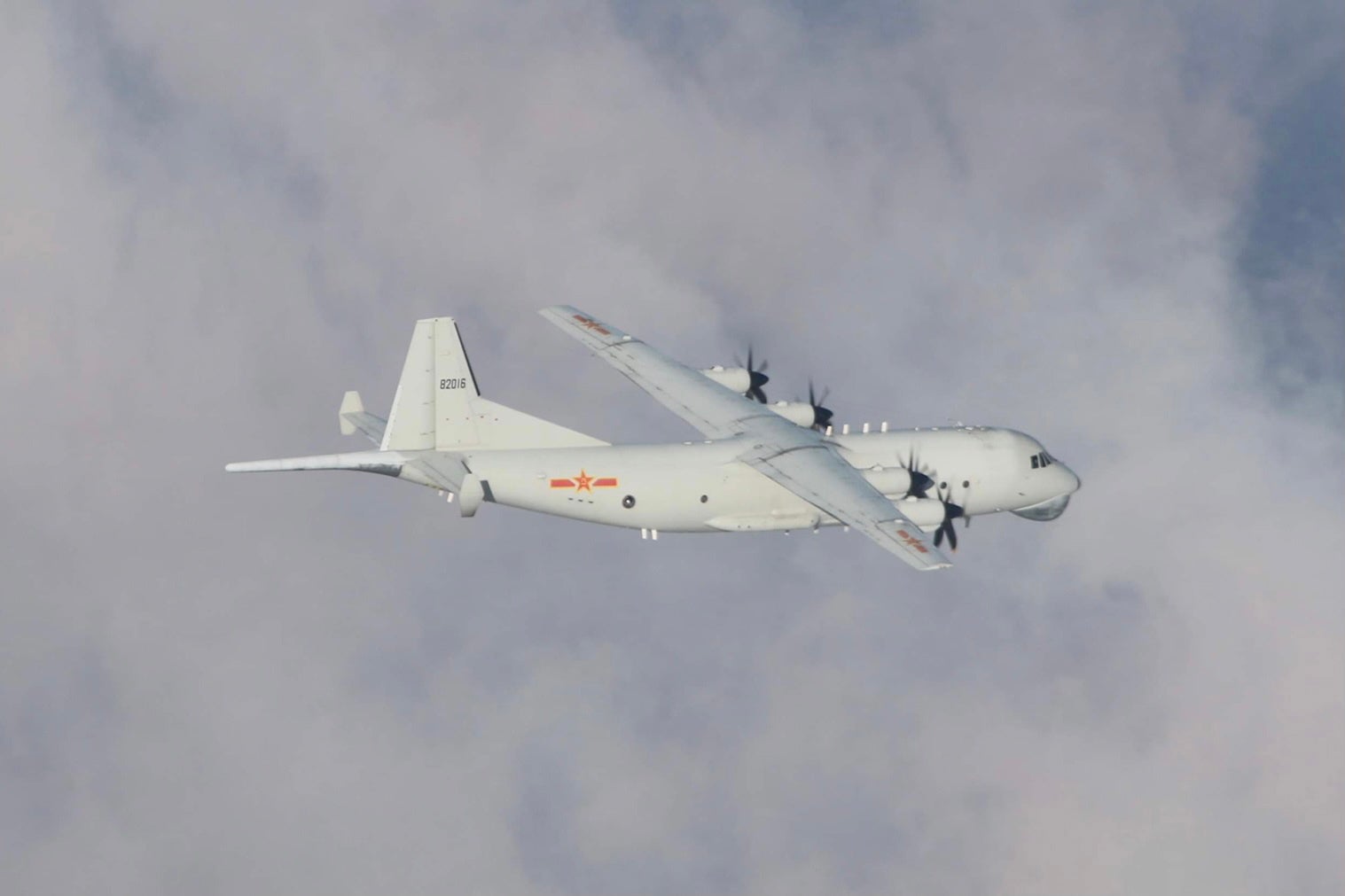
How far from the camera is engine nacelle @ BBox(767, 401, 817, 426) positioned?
83812mm

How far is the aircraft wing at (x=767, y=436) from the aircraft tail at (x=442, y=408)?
746 centimetres

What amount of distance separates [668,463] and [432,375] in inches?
415

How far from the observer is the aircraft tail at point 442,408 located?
78.8 meters

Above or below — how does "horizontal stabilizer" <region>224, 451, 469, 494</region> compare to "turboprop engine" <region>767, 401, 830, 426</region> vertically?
below

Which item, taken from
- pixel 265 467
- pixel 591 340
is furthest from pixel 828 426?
pixel 265 467

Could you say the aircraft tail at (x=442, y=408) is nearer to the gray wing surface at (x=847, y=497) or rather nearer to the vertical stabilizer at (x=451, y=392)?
the vertical stabilizer at (x=451, y=392)

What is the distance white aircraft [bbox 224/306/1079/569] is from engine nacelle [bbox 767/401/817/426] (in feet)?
0.51

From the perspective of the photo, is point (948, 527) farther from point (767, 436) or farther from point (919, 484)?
point (767, 436)

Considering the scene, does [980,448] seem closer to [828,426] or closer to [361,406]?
[828,426]

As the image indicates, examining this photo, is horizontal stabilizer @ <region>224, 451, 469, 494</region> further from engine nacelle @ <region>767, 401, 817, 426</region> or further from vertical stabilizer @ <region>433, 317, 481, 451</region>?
engine nacelle @ <region>767, 401, 817, 426</region>

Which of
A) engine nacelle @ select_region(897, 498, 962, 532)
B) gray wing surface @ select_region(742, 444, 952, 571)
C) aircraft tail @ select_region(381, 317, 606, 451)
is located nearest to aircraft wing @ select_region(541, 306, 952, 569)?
gray wing surface @ select_region(742, 444, 952, 571)

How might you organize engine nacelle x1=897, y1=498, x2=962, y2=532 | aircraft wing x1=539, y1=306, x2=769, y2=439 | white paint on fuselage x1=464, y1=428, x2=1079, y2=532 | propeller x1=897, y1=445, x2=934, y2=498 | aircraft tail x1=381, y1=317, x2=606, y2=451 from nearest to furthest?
engine nacelle x1=897, y1=498, x2=962, y2=532 → propeller x1=897, y1=445, x2=934, y2=498 → aircraft tail x1=381, y1=317, x2=606, y2=451 → white paint on fuselage x1=464, y1=428, x2=1079, y2=532 → aircraft wing x1=539, y1=306, x2=769, y2=439

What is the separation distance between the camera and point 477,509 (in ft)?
259

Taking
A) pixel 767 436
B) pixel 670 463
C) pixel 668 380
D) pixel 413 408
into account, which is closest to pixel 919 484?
pixel 767 436
